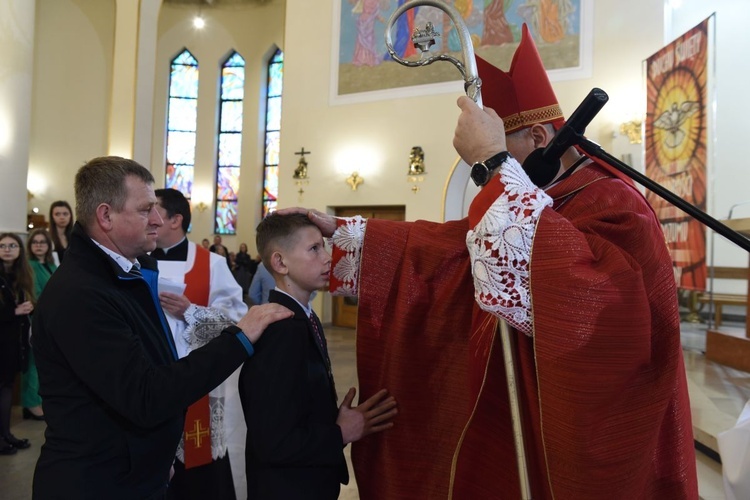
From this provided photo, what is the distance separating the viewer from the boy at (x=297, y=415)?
137 cm

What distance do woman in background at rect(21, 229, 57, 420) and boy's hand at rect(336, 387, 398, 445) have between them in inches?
148

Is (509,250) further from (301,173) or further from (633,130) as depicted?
(301,173)

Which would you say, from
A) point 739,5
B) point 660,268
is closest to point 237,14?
point 739,5

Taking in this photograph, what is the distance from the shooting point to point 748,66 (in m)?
8.66

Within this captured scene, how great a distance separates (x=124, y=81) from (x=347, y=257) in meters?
10.8

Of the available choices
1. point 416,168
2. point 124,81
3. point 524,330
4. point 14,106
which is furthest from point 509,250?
point 124,81

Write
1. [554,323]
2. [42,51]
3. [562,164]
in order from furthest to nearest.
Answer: [42,51], [562,164], [554,323]

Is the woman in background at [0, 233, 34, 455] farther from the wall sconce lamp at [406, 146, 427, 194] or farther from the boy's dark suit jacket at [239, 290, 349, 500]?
the wall sconce lamp at [406, 146, 427, 194]

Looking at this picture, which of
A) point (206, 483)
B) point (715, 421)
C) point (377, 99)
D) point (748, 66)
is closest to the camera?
point (206, 483)

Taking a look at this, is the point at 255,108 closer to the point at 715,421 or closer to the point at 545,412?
the point at 715,421

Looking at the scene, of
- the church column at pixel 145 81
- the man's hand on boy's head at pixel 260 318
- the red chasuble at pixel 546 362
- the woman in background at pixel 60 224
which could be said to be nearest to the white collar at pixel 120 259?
the man's hand on boy's head at pixel 260 318

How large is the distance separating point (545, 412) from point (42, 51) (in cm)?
1652

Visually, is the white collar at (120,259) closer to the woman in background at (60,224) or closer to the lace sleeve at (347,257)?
the lace sleeve at (347,257)

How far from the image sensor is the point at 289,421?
54.1 inches
